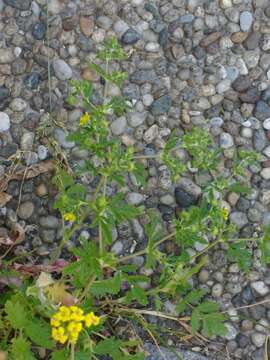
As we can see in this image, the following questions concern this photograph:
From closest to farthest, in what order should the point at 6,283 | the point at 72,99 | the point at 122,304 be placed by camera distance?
1. the point at 72,99
2. the point at 6,283
3. the point at 122,304

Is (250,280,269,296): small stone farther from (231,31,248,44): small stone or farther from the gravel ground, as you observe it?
(231,31,248,44): small stone

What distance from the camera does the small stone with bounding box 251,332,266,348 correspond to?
327 cm

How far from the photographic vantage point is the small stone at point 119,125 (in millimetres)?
3359

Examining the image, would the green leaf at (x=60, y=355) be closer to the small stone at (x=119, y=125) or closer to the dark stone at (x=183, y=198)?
the dark stone at (x=183, y=198)

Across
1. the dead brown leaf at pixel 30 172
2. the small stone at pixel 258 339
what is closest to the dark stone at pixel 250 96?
the dead brown leaf at pixel 30 172

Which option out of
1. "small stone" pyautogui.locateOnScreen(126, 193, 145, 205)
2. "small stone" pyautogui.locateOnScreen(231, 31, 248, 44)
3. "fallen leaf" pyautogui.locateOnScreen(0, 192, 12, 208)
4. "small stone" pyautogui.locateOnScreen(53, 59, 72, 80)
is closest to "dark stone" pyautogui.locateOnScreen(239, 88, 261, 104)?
"small stone" pyautogui.locateOnScreen(231, 31, 248, 44)

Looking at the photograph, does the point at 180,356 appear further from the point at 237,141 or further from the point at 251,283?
the point at 237,141

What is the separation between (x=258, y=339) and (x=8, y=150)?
4.56 feet

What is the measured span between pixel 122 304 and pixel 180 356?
34 centimetres

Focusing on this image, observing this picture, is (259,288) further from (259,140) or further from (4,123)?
(4,123)

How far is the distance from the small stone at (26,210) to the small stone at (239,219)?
90cm

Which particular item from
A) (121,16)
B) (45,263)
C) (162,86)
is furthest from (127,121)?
(45,263)

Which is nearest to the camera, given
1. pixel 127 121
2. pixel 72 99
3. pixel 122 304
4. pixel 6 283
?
pixel 72 99

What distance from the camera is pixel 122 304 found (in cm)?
314
